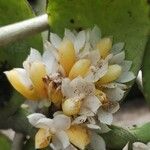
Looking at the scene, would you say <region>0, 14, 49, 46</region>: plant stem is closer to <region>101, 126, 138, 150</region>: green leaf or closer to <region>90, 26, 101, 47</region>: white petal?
<region>90, 26, 101, 47</region>: white petal

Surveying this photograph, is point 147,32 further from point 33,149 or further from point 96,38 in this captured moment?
point 33,149

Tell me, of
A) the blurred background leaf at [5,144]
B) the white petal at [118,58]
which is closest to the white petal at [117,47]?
the white petal at [118,58]

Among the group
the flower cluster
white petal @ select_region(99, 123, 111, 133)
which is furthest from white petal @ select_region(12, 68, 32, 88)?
white petal @ select_region(99, 123, 111, 133)

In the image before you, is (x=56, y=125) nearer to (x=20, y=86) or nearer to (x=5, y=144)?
(x=20, y=86)

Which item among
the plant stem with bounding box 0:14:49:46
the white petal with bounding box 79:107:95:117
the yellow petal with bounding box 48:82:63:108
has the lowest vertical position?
the white petal with bounding box 79:107:95:117

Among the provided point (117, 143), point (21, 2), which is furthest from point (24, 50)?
point (117, 143)

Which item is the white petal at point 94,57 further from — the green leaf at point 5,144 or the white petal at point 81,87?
the green leaf at point 5,144
